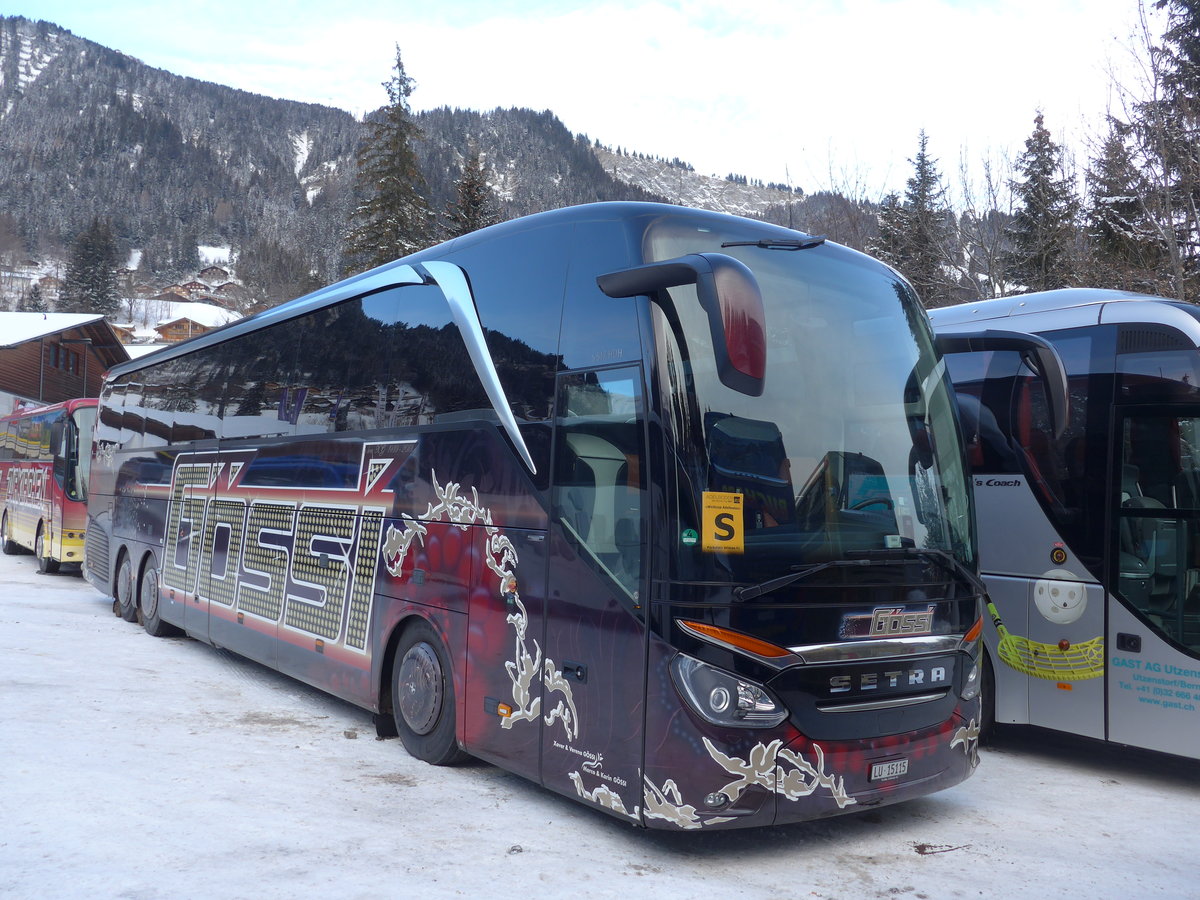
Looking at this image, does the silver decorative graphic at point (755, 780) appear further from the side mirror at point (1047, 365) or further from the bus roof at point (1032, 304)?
the bus roof at point (1032, 304)

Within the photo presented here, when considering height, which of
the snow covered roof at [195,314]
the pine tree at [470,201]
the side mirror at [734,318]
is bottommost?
the side mirror at [734,318]

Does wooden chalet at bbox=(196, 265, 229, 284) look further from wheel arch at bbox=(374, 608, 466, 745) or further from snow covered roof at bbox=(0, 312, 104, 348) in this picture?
wheel arch at bbox=(374, 608, 466, 745)

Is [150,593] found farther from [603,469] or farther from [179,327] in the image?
[179,327]

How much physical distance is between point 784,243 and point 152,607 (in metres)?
10.2

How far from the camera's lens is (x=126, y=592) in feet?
45.2

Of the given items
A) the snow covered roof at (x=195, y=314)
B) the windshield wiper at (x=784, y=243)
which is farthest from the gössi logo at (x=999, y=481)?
the snow covered roof at (x=195, y=314)

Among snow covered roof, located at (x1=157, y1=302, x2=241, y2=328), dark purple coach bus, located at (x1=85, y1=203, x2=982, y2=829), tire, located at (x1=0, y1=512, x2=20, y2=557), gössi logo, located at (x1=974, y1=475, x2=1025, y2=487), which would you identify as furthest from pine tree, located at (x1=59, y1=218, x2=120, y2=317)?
gössi logo, located at (x1=974, y1=475, x2=1025, y2=487)

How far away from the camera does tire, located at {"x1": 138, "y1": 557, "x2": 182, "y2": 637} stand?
12.5 meters

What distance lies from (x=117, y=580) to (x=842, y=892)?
12.3 m

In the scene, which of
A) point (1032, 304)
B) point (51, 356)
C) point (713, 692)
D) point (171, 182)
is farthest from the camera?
point (171, 182)

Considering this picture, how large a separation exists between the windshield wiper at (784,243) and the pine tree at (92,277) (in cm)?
11739

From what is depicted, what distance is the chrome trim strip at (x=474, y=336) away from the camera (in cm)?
596

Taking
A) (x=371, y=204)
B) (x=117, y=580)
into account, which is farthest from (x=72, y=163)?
(x=117, y=580)

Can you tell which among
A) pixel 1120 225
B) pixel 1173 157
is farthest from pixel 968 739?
pixel 1120 225
